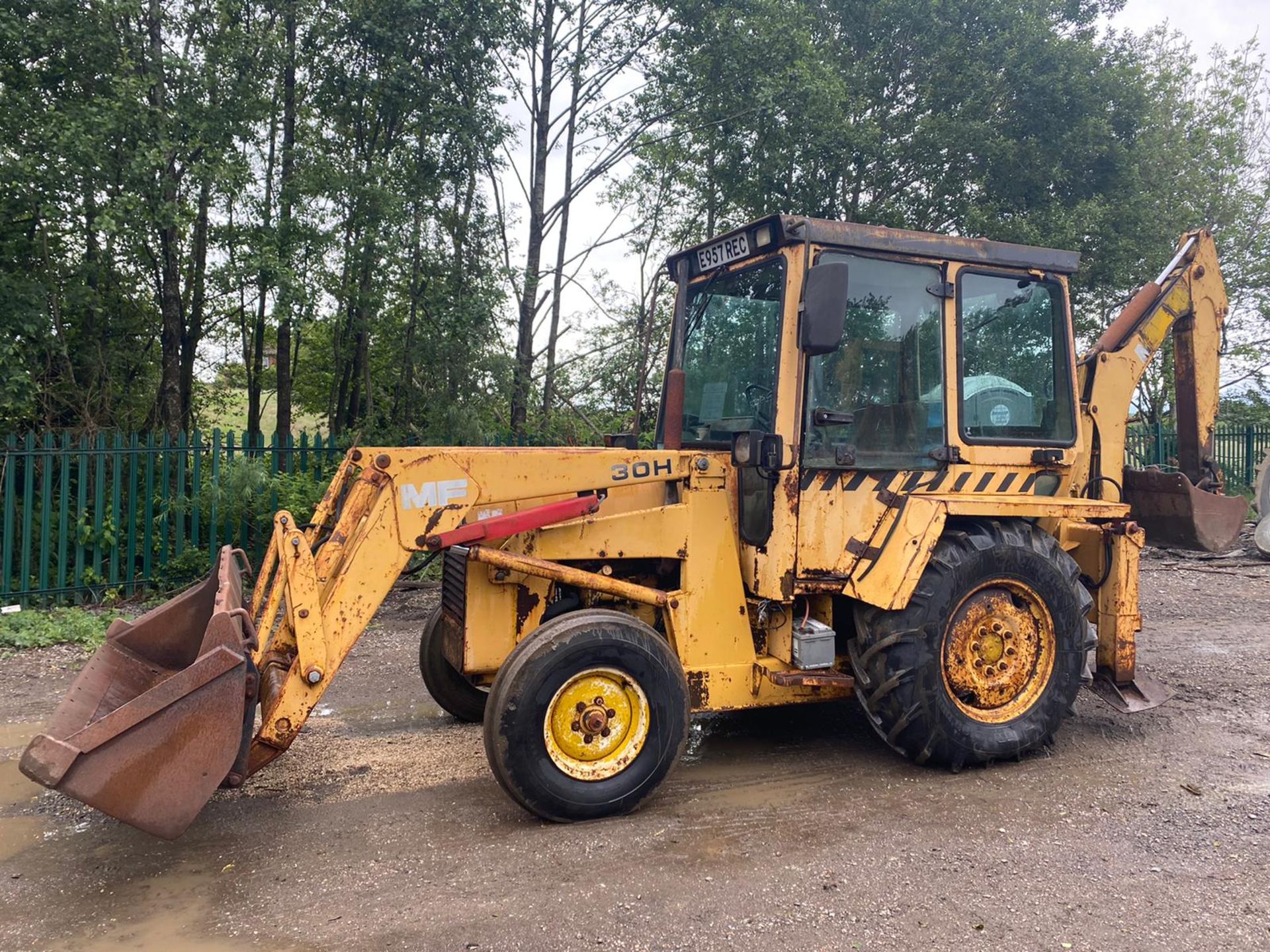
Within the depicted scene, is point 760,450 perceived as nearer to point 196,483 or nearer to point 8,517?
point 196,483

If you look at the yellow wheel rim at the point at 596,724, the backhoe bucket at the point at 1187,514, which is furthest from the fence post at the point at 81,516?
the backhoe bucket at the point at 1187,514

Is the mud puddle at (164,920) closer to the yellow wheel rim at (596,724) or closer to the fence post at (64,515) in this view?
the yellow wheel rim at (596,724)

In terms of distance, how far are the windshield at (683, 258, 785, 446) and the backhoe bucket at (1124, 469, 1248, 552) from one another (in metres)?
2.64

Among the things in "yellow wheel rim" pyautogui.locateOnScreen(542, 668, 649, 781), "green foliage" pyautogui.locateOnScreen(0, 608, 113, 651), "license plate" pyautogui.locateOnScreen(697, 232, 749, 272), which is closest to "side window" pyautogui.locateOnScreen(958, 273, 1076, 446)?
"license plate" pyautogui.locateOnScreen(697, 232, 749, 272)

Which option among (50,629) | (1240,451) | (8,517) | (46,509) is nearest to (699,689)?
(50,629)

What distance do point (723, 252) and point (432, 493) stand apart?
200cm

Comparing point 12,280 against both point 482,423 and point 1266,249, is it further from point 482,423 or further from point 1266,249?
point 1266,249

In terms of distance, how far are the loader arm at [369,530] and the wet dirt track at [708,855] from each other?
0.54 meters

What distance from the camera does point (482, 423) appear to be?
10.9m

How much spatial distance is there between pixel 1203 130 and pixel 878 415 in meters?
17.0

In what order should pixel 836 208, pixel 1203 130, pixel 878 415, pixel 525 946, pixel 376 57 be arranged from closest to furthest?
pixel 525 946 → pixel 878 415 → pixel 376 57 → pixel 836 208 → pixel 1203 130

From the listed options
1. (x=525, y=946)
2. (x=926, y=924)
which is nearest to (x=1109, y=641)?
(x=926, y=924)

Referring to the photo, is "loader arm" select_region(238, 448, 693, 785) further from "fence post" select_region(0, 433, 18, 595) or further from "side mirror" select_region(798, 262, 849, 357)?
"fence post" select_region(0, 433, 18, 595)

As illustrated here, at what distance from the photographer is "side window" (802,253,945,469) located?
14.3 feet
